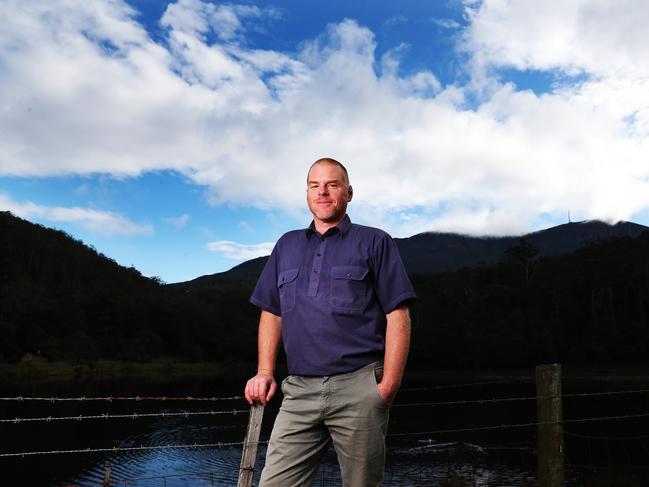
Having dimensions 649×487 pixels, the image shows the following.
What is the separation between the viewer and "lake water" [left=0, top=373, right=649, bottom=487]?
1866 centimetres

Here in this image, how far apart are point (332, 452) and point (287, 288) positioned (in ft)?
71.1


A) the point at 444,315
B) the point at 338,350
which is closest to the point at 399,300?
the point at 338,350

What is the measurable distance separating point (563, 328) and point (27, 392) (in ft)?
211

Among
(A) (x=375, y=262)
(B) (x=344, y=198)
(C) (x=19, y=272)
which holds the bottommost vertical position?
(A) (x=375, y=262)

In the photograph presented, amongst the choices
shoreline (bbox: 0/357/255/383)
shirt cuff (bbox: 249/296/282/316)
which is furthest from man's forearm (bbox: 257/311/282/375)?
shoreline (bbox: 0/357/255/383)

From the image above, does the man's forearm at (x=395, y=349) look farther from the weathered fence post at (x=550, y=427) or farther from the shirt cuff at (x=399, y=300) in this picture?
the weathered fence post at (x=550, y=427)

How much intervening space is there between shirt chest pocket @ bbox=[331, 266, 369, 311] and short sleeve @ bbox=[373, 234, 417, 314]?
6cm

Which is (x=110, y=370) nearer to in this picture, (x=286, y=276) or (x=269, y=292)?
(x=269, y=292)

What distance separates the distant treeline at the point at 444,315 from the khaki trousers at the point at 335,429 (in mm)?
68549

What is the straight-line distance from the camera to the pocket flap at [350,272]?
93.4 inches

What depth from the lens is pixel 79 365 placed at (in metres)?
67.6

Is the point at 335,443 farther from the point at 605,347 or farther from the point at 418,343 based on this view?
the point at 418,343

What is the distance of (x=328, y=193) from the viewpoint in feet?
8.35

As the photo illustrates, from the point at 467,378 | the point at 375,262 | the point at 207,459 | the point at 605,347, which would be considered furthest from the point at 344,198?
the point at 605,347
